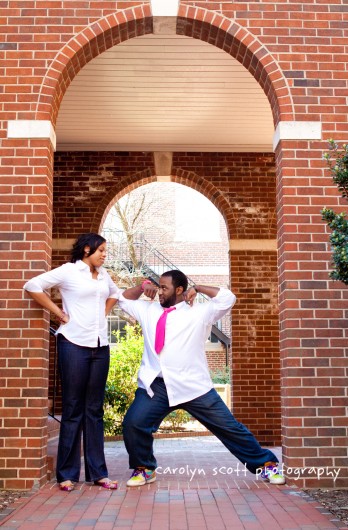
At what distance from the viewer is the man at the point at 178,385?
5133 mm

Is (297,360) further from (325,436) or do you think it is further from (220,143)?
(220,143)

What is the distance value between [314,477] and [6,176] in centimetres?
368

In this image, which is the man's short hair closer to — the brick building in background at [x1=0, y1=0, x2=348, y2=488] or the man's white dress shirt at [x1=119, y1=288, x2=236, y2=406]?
the man's white dress shirt at [x1=119, y1=288, x2=236, y2=406]

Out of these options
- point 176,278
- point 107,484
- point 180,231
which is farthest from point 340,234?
point 180,231

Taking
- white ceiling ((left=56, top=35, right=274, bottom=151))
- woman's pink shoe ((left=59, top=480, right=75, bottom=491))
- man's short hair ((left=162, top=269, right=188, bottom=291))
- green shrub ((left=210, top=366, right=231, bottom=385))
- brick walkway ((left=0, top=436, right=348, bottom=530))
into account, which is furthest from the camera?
green shrub ((left=210, top=366, right=231, bottom=385))

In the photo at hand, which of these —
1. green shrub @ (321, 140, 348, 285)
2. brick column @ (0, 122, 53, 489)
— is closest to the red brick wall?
brick column @ (0, 122, 53, 489)

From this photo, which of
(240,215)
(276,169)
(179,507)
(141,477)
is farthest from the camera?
(240,215)

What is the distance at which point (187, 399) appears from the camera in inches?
203

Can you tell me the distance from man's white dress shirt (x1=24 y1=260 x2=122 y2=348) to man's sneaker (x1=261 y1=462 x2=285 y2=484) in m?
1.68

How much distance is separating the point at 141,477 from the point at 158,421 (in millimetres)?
467

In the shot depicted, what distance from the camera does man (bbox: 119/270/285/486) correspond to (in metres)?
5.13

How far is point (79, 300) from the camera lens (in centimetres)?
523

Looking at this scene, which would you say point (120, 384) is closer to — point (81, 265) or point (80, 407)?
point (80, 407)

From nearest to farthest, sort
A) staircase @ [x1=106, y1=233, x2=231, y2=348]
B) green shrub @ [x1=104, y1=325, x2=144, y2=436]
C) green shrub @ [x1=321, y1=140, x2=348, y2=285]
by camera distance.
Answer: green shrub @ [x1=321, y1=140, x2=348, y2=285], green shrub @ [x1=104, y1=325, x2=144, y2=436], staircase @ [x1=106, y1=233, x2=231, y2=348]
